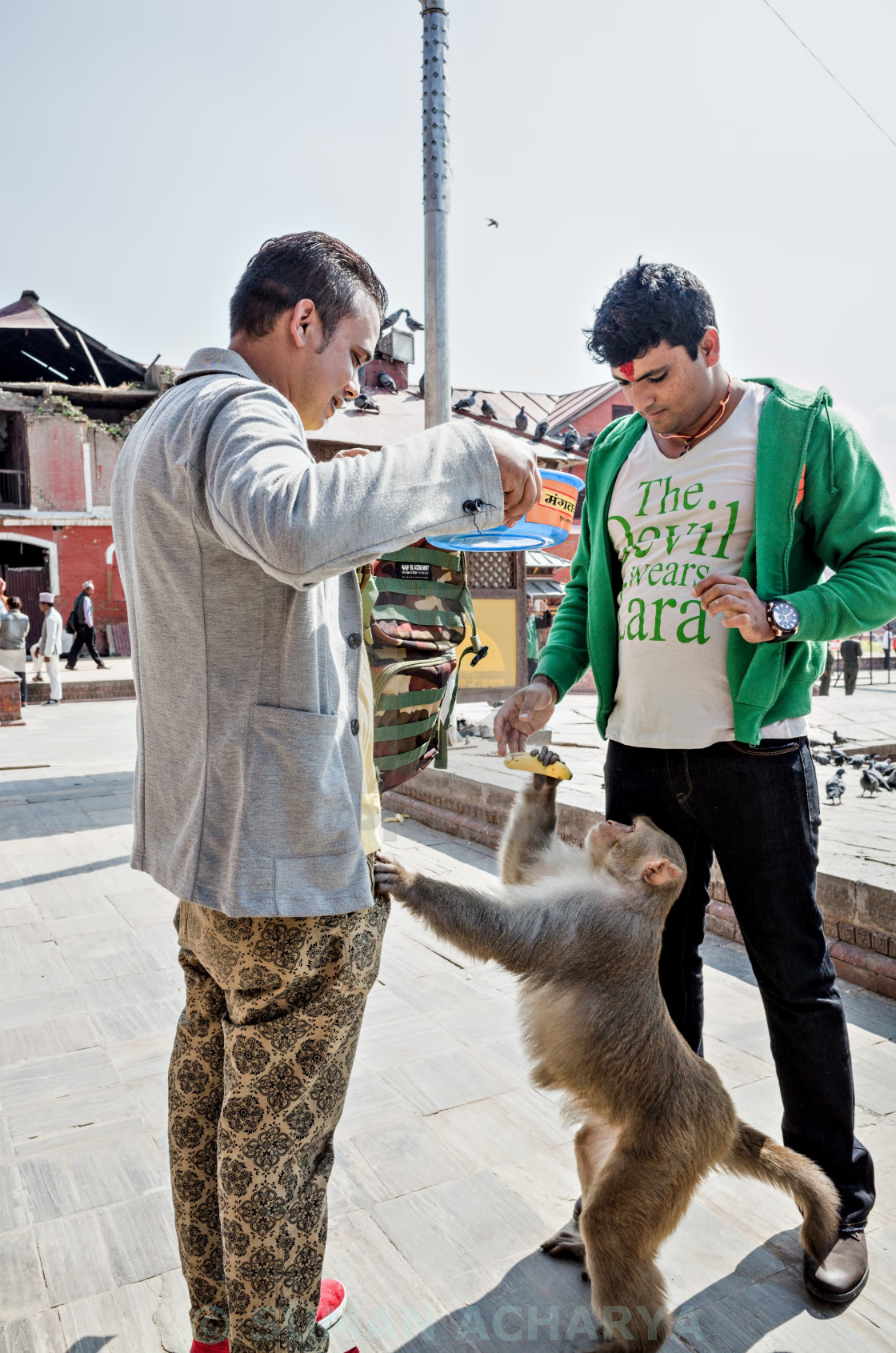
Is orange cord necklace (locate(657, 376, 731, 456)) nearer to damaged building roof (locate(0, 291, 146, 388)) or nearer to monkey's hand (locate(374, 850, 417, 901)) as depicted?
monkey's hand (locate(374, 850, 417, 901))

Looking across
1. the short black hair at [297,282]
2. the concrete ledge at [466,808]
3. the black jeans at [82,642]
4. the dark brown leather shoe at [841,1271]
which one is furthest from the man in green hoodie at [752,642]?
the black jeans at [82,642]

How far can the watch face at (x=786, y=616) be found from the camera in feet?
6.36

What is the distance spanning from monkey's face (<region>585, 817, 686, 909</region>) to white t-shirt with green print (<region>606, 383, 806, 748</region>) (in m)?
0.22

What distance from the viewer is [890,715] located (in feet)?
36.3

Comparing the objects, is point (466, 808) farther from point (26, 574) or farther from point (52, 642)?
point (26, 574)

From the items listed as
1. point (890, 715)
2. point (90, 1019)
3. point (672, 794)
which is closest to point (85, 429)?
point (890, 715)

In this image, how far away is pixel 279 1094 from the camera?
1469mm

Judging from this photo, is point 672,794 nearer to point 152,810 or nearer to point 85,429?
point 152,810

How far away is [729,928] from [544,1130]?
198 centimetres

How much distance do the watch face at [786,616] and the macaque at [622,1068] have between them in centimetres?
62

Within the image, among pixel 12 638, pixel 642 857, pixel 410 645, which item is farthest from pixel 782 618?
pixel 12 638

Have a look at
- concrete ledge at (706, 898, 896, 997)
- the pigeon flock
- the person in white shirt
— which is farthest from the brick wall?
concrete ledge at (706, 898, 896, 997)

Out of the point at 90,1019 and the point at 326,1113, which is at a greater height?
the point at 326,1113

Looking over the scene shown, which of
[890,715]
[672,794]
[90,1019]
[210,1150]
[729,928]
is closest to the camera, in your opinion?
[210,1150]
